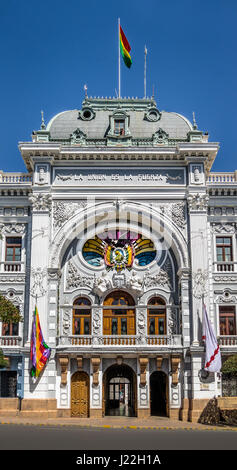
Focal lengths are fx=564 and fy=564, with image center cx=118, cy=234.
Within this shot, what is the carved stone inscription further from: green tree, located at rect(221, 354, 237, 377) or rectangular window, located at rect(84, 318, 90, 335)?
green tree, located at rect(221, 354, 237, 377)

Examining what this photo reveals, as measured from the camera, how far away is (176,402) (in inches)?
1415

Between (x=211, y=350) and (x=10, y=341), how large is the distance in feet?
42.5

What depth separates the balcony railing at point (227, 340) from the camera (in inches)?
1446

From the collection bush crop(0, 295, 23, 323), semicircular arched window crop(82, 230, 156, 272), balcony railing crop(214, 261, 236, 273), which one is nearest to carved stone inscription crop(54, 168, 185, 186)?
semicircular arched window crop(82, 230, 156, 272)

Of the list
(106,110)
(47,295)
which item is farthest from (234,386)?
(106,110)

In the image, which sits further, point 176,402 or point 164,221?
point 164,221

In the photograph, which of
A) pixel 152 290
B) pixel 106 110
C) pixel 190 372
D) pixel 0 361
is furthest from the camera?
pixel 106 110

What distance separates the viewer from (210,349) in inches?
1372

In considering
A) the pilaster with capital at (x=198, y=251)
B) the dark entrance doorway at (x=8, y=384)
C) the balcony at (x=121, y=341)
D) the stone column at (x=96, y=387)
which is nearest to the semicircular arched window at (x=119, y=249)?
the pilaster with capital at (x=198, y=251)

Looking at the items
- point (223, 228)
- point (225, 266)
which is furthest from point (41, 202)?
point (225, 266)

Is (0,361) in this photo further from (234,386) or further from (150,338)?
(234,386)

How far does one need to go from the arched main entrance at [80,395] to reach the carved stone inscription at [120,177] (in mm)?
13018

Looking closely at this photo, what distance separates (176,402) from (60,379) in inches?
296
